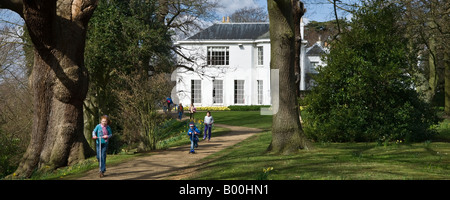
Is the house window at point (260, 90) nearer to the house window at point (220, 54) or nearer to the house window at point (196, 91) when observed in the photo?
the house window at point (220, 54)

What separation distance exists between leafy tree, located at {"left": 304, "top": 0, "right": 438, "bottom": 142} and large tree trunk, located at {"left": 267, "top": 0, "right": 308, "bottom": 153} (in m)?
3.62

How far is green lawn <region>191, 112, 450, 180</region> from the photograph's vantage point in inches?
380

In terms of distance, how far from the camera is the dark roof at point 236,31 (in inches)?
1868

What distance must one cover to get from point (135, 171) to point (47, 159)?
4072 mm

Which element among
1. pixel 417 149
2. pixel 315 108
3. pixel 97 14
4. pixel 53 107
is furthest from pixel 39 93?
pixel 417 149

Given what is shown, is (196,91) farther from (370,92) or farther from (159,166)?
(159,166)

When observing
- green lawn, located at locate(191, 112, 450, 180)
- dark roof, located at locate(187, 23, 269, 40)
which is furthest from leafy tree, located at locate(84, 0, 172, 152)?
dark roof, located at locate(187, 23, 269, 40)

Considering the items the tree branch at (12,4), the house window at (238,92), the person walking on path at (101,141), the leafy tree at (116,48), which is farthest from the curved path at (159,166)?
the house window at (238,92)

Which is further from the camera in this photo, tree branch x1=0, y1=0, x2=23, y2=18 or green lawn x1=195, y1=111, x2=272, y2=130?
green lawn x1=195, y1=111, x2=272, y2=130

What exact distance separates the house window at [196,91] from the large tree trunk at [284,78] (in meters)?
32.2

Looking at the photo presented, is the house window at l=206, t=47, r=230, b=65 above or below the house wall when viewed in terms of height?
above

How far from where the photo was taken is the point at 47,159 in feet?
50.3

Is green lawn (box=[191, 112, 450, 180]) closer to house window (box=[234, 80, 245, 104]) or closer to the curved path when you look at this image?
the curved path

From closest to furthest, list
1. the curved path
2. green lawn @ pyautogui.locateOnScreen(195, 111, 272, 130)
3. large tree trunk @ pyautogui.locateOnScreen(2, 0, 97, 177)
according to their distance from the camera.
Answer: the curved path, large tree trunk @ pyautogui.locateOnScreen(2, 0, 97, 177), green lawn @ pyautogui.locateOnScreen(195, 111, 272, 130)
